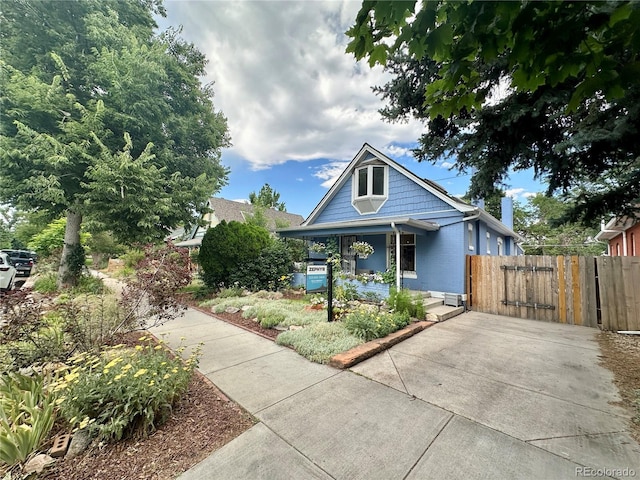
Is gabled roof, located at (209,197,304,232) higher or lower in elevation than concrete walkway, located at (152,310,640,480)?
higher

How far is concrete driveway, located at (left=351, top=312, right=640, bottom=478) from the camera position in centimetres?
219

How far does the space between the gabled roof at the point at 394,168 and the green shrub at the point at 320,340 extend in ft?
20.7

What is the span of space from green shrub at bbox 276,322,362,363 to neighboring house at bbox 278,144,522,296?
12.0 ft

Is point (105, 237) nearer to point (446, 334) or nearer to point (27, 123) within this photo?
point (27, 123)

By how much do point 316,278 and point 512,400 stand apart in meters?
5.62

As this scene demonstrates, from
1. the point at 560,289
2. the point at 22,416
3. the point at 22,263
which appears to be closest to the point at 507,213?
the point at 560,289

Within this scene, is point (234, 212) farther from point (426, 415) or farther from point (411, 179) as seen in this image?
point (426, 415)

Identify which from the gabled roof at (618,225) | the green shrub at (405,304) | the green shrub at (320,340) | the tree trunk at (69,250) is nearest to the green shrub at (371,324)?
the green shrub at (320,340)

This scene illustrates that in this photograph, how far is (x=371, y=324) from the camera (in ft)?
16.7

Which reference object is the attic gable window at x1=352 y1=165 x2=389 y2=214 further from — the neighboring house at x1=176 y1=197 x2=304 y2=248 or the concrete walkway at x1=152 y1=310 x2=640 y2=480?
the neighboring house at x1=176 y1=197 x2=304 y2=248

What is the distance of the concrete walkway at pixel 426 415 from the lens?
2123 mm

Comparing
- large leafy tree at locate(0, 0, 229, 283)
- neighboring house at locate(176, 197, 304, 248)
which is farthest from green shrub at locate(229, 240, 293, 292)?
neighboring house at locate(176, 197, 304, 248)

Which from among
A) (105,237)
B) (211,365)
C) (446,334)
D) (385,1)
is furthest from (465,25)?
(105,237)
